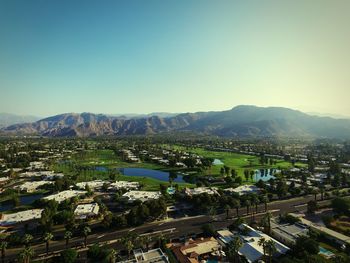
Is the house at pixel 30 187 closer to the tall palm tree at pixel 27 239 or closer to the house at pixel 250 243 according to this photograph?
the tall palm tree at pixel 27 239

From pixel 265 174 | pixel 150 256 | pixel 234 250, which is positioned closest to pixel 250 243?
pixel 234 250

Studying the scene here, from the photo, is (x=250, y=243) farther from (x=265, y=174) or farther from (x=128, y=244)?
(x=265, y=174)

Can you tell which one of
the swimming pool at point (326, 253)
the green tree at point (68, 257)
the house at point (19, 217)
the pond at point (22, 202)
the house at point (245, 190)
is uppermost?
the green tree at point (68, 257)

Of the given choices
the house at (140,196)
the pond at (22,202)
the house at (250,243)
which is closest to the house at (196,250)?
the house at (250,243)

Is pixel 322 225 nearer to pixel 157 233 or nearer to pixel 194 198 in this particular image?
pixel 194 198

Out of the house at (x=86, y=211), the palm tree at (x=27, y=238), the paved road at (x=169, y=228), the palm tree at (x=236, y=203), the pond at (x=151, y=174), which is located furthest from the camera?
the pond at (x=151, y=174)

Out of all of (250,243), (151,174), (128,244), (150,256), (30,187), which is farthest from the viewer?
(151,174)

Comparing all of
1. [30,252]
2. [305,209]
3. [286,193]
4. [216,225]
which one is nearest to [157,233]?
[216,225]
